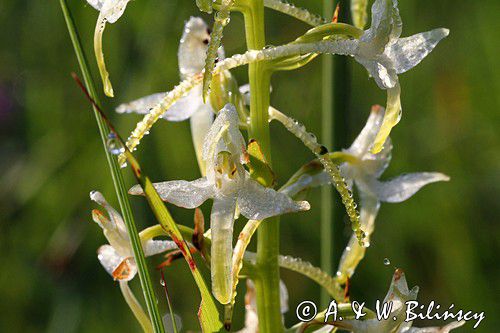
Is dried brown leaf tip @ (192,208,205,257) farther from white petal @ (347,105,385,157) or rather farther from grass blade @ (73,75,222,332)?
white petal @ (347,105,385,157)

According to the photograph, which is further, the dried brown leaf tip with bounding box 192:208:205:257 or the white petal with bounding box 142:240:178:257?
the white petal with bounding box 142:240:178:257

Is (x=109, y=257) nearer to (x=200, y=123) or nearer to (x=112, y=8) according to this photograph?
(x=200, y=123)

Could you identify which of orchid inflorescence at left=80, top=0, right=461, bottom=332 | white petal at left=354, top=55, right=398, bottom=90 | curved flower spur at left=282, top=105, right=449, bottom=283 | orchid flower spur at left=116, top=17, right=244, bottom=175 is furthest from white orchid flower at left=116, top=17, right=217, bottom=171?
white petal at left=354, top=55, right=398, bottom=90

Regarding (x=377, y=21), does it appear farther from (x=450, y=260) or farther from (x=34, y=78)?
(x=34, y=78)

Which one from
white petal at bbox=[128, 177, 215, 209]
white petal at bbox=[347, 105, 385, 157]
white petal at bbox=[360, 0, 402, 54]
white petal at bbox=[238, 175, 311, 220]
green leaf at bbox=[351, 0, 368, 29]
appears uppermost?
green leaf at bbox=[351, 0, 368, 29]

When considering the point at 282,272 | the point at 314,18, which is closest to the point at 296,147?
the point at 282,272
